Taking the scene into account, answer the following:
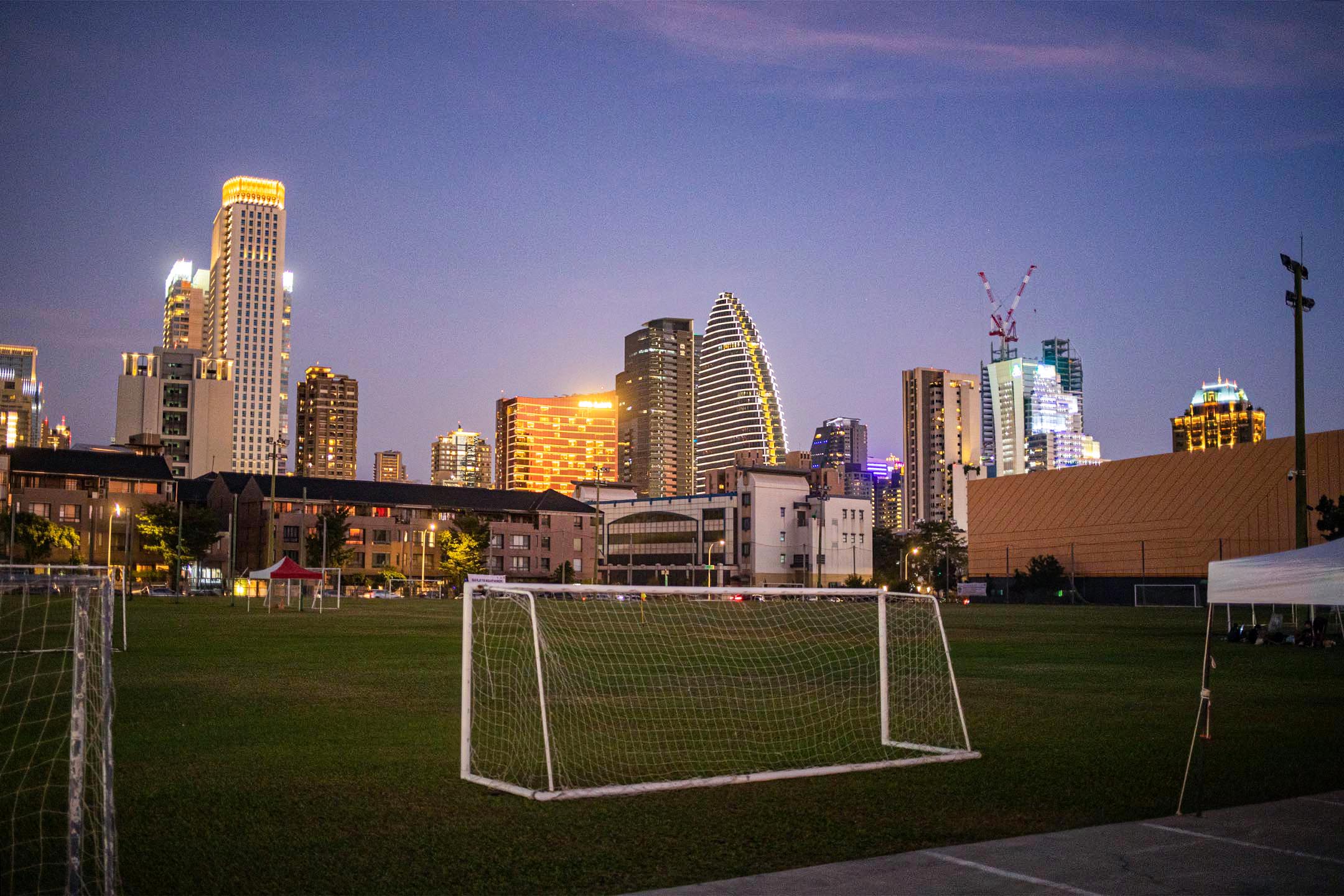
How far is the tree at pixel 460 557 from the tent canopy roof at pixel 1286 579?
93.1 metres

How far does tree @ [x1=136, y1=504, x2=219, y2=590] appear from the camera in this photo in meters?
92.5

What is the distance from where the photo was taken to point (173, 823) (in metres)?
8.35

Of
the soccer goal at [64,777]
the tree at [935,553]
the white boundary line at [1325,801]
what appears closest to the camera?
the soccer goal at [64,777]

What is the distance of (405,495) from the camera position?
412ft

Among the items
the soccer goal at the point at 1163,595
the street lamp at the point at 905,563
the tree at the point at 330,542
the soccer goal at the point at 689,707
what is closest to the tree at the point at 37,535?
the tree at the point at 330,542

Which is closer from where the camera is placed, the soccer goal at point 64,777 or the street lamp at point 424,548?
the soccer goal at point 64,777

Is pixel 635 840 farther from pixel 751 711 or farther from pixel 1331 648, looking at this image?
pixel 1331 648

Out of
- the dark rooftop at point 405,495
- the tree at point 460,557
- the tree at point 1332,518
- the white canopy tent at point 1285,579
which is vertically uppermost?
the dark rooftop at point 405,495

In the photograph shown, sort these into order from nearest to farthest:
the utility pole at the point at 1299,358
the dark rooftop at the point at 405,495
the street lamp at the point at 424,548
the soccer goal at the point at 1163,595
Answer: the utility pole at the point at 1299,358
the soccer goal at the point at 1163,595
the street lamp at the point at 424,548
the dark rooftop at the point at 405,495

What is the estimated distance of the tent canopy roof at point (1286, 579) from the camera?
428 inches

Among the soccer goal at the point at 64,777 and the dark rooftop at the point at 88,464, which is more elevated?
the dark rooftop at the point at 88,464

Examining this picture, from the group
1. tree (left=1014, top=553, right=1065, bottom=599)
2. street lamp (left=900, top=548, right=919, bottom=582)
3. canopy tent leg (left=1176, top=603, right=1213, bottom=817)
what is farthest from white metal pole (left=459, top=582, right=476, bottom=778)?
street lamp (left=900, top=548, right=919, bottom=582)

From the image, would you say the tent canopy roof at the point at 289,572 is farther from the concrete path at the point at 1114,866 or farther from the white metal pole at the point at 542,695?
the concrete path at the point at 1114,866

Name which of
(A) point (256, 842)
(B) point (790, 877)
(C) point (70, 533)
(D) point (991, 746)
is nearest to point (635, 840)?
(B) point (790, 877)
